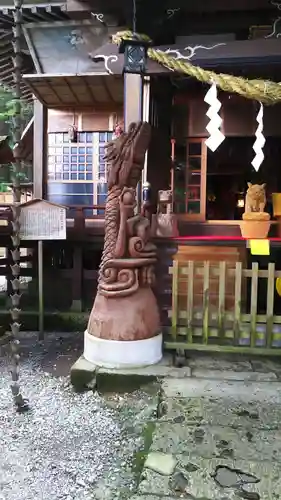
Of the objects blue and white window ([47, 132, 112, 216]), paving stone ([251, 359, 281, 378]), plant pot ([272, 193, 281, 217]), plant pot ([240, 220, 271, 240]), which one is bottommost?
paving stone ([251, 359, 281, 378])

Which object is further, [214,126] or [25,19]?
[25,19]

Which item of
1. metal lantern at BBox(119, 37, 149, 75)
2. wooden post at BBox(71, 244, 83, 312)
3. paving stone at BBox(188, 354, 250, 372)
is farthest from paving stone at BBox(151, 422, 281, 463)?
wooden post at BBox(71, 244, 83, 312)

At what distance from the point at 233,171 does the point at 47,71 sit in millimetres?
6937

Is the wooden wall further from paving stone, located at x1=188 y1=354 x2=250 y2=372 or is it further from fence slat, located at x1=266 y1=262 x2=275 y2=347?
paving stone, located at x1=188 y1=354 x2=250 y2=372

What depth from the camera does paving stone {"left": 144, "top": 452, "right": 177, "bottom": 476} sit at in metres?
2.96

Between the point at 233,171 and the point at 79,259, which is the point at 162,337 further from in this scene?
the point at 233,171

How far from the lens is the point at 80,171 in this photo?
9.63 meters

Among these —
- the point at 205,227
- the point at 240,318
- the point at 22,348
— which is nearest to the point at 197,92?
the point at 205,227

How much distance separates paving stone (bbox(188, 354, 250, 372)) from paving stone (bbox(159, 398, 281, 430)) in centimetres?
88

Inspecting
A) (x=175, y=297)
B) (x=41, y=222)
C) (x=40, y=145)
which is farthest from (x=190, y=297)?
(x=40, y=145)

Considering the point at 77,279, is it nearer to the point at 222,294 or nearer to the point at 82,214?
the point at 82,214

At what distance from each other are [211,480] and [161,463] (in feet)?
1.18

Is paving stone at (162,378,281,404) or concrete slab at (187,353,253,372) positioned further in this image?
concrete slab at (187,353,253,372)

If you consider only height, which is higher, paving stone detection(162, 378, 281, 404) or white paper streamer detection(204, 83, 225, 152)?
white paper streamer detection(204, 83, 225, 152)
